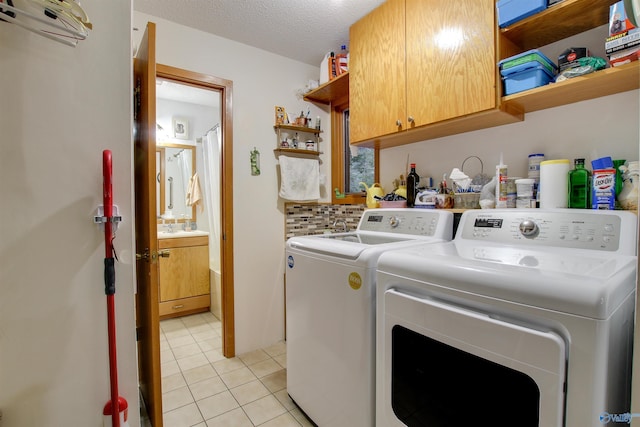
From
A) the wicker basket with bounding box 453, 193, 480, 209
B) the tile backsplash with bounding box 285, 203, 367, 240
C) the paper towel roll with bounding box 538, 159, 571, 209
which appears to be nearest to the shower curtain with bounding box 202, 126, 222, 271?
the tile backsplash with bounding box 285, 203, 367, 240

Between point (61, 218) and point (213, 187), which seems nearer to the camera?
point (61, 218)

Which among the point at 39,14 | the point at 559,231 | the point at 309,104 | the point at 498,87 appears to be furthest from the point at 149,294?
the point at 309,104

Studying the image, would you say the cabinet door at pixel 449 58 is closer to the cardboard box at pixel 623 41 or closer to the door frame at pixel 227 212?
the cardboard box at pixel 623 41

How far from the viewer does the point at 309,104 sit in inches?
106

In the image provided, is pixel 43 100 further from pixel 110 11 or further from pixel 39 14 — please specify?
pixel 110 11

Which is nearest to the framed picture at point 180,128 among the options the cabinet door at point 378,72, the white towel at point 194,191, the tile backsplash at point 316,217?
the white towel at point 194,191

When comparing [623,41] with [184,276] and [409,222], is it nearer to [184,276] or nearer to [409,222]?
[409,222]

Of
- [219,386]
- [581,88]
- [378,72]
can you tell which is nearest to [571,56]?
[581,88]

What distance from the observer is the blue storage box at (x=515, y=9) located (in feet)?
3.89

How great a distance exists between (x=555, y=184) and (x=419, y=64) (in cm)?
90

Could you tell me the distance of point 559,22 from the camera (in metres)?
1.25

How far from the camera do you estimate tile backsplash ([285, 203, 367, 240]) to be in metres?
2.58

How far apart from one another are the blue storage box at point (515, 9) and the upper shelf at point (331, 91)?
1.10 meters

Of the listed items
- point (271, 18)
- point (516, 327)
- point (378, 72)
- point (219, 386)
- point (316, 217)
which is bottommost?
point (219, 386)
